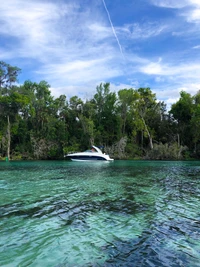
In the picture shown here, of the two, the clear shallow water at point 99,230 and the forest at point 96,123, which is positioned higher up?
the forest at point 96,123

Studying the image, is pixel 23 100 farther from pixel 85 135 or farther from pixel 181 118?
pixel 181 118

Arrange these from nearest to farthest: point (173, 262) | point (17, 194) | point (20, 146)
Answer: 1. point (173, 262)
2. point (17, 194)
3. point (20, 146)

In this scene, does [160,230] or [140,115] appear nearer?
[160,230]

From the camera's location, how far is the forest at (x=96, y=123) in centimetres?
4412

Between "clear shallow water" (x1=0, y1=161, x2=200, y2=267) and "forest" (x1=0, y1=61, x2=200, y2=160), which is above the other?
"forest" (x1=0, y1=61, x2=200, y2=160)

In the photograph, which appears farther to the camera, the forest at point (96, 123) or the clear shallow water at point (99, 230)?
the forest at point (96, 123)

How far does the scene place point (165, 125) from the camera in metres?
50.0

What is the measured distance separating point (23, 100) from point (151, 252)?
41.1 m

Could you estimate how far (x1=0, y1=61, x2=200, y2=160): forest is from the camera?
145 ft

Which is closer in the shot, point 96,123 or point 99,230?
point 99,230

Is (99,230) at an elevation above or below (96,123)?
below

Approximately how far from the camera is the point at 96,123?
50250mm

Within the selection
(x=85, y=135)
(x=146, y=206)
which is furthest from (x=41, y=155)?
(x=146, y=206)

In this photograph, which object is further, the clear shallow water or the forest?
the forest
